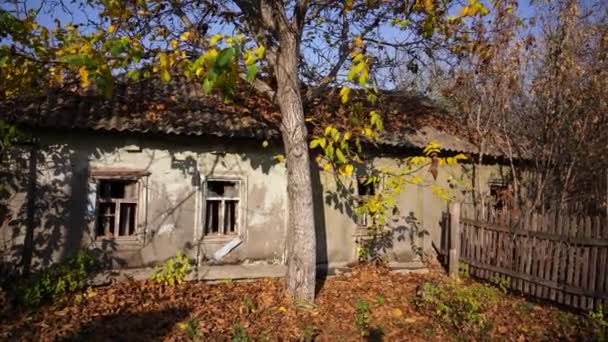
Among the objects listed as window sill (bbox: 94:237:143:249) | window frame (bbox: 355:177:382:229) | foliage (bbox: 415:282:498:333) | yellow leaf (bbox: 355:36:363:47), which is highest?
yellow leaf (bbox: 355:36:363:47)

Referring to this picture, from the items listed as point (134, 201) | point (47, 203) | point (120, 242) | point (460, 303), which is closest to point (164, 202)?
point (134, 201)

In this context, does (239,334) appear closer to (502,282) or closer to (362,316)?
(362,316)

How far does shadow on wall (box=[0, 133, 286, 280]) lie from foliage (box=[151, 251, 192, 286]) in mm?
746

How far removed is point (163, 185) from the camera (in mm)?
8062

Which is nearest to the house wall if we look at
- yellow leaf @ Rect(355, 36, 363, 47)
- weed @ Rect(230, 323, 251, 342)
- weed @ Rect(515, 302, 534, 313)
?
weed @ Rect(230, 323, 251, 342)

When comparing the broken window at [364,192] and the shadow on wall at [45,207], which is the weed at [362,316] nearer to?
the broken window at [364,192]

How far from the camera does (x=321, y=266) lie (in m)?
9.00

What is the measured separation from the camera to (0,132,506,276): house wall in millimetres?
A: 7320

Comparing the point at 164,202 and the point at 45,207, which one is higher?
the point at 164,202

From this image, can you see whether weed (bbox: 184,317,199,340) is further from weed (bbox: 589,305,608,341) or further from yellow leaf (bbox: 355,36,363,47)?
weed (bbox: 589,305,608,341)

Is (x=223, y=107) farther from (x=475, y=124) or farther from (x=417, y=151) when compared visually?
(x=475, y=124)

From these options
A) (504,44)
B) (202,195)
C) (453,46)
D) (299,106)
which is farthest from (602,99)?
(202,195)

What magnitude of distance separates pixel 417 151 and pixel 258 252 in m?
4.22

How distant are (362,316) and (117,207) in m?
4.83
